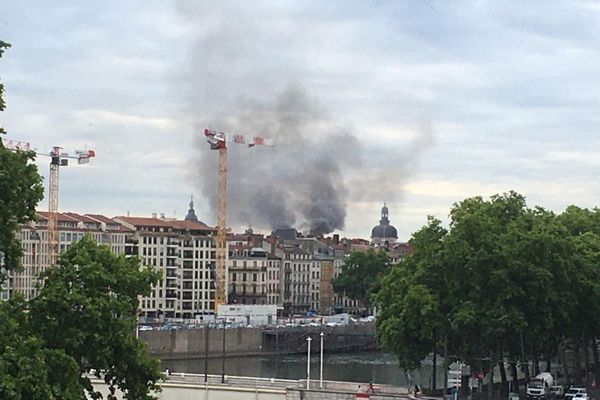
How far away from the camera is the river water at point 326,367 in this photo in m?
127

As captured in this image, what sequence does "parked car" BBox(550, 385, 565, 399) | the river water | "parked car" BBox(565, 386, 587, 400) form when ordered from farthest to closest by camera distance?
1. the river water
2. "parked car" BBox(550, 385, 565, 399)
3. "parked car" BBox(565, 386, 587, 400)

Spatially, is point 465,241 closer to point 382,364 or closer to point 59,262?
point 59,262

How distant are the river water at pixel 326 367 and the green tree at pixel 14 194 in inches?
3150

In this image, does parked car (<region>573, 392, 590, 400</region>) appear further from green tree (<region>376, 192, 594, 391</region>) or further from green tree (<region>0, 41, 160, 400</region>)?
green tree (<region>0, 41, 160, 400</region>)

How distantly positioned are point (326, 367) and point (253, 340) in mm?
32872

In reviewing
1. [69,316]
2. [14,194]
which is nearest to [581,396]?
[69,316]

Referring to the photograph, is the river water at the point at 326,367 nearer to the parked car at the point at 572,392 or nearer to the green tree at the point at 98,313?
the parked car at the point at 572,392

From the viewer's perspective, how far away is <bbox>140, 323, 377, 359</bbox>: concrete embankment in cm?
16262

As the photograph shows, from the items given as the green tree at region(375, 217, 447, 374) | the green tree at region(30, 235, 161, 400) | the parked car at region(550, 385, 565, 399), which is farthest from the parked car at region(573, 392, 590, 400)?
the green tree at region(30, 235, 161, 400)

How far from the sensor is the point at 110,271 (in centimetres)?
4025

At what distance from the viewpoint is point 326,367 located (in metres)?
147

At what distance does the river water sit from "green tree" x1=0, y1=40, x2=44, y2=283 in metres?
80.0

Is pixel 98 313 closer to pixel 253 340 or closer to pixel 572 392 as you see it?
pixel 572 392

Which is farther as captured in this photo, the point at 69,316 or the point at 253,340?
the point at 253,340
